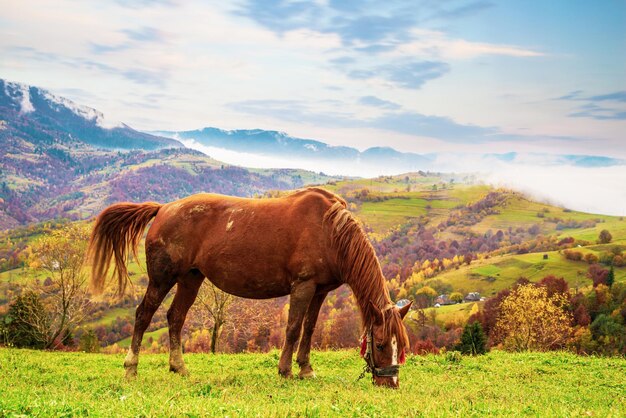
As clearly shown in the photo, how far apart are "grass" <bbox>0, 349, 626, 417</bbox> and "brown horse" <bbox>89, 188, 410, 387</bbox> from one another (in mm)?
1102

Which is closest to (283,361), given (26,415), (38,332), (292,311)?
(292,311)

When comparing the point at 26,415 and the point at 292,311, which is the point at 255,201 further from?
the point at 26,415

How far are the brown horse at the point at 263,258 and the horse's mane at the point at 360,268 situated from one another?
0.07ft

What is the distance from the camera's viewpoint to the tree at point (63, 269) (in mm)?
38688

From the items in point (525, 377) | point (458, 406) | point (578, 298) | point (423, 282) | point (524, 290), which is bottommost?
point (423, 282)

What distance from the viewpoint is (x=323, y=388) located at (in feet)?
32.6

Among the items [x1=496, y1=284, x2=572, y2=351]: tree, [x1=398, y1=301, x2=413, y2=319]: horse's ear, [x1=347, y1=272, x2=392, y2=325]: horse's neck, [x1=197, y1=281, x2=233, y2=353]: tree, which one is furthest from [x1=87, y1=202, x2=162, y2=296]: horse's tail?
[x1=496, y1=284, x2=572, y2=351]: tree

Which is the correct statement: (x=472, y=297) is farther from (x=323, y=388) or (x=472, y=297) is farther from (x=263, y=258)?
(x=323, y=388)

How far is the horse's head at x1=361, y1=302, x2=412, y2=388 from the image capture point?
32.7ft

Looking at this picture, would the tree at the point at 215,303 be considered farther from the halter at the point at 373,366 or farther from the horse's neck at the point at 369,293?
the halter at the point at 373,366

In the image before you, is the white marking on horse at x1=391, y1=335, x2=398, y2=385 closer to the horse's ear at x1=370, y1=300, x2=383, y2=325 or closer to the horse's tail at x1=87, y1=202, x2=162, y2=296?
the horse's ear at x1=370, y1=300, x2=383, y2=325

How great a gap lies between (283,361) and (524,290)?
4975 centimetres

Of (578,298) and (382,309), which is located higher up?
(382,309)

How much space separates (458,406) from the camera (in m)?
8.05
